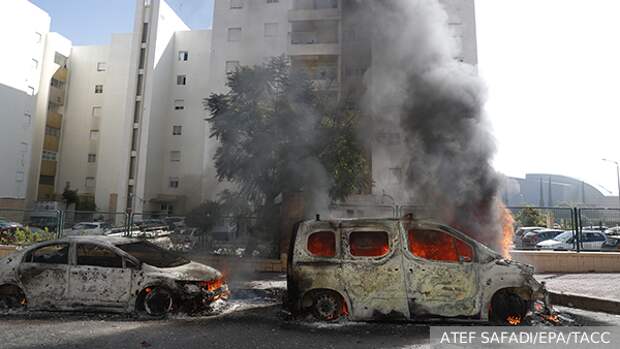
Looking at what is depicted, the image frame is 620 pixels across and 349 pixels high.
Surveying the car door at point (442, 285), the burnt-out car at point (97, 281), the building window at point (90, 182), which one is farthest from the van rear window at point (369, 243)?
the building window at point (90, 182)

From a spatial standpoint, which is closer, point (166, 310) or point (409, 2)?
point (166, 310)

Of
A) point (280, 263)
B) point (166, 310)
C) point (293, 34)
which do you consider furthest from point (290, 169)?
point (293, 34)

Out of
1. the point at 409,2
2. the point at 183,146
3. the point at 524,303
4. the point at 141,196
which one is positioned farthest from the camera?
the point at 183,146

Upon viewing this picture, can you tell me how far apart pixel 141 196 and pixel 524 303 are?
3152cm

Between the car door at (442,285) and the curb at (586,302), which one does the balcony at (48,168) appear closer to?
the car door at (442,285)

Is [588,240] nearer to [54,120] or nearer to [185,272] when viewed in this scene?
[185,272]

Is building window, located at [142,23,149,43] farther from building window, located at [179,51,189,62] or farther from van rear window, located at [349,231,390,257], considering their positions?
van rear window, located at [349,231,390,257]

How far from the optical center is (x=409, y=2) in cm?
1120

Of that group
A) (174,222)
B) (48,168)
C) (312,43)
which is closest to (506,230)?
(174,222)

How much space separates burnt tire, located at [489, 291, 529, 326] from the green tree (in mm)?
5214

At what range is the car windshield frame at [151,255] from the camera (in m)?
5.86

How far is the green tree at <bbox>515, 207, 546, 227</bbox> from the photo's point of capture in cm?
1013

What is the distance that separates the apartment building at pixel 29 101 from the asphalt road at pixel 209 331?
99.3 ft

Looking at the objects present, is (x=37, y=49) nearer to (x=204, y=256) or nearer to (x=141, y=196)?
(x=141, y=196)
